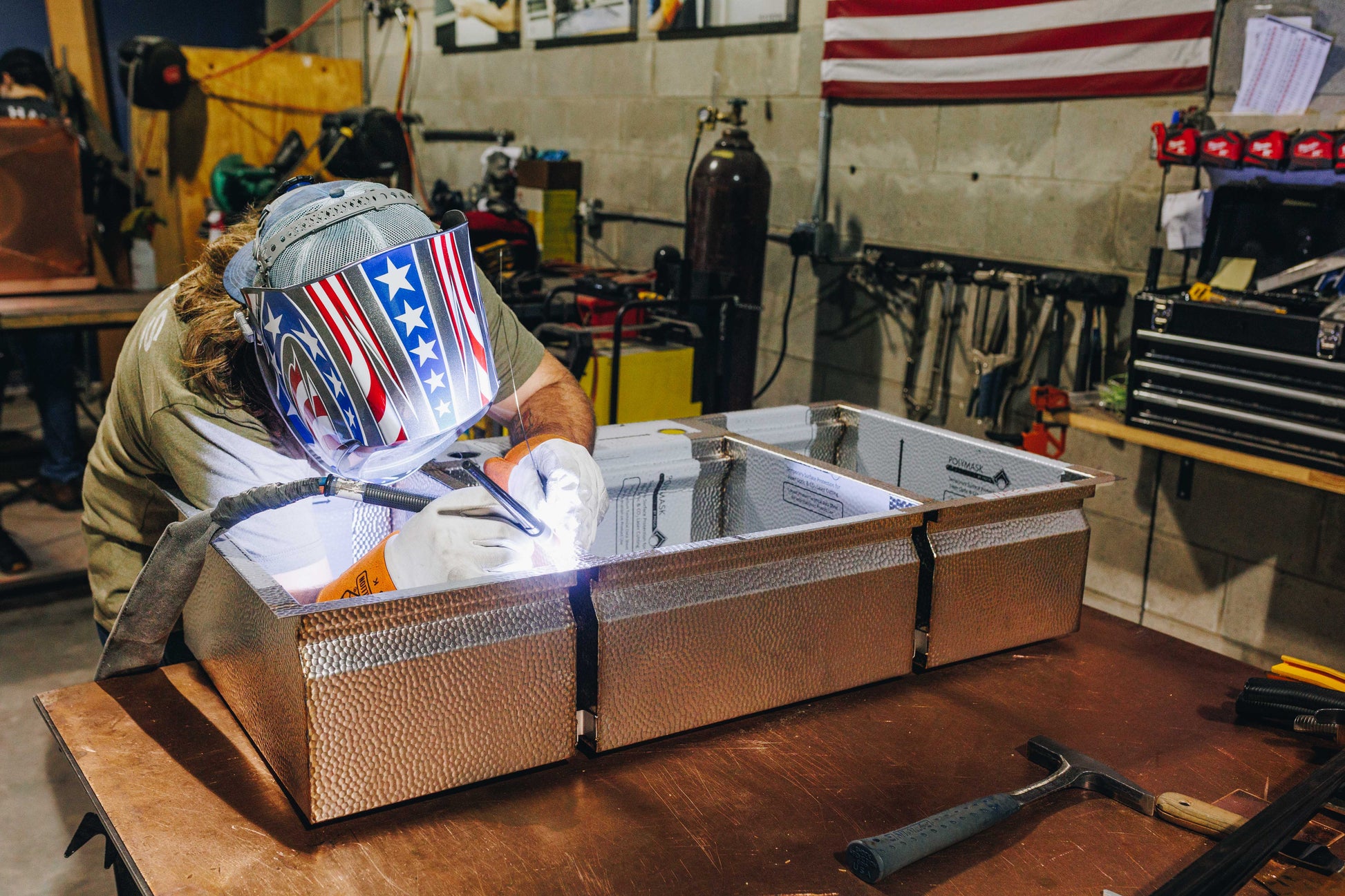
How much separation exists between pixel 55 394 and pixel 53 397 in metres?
0.01

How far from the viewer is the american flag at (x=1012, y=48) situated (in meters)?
2.65

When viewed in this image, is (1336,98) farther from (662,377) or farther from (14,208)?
(14,208)

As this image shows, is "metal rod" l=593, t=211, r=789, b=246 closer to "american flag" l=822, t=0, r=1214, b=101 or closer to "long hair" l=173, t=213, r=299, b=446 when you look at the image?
"american flag" l=822, t=0, r=1214, b=101

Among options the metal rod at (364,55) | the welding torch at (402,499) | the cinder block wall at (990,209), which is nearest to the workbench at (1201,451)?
the cinder block wall at (990,209)

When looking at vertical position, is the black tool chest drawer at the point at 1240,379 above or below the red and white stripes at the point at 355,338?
below

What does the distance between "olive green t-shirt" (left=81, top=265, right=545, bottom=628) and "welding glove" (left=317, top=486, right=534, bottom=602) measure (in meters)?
0.17

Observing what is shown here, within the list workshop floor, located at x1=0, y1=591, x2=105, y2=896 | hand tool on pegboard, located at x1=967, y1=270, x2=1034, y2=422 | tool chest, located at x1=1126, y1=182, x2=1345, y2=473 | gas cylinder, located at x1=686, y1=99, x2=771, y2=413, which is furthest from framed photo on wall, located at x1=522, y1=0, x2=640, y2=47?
workshop floor, located at x1=0, y1=591, x2=105, y2=896

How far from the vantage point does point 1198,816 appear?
0.97 m

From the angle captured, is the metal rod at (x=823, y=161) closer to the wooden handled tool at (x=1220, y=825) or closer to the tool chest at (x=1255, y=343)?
the tool chest at (x=1255, y=343)

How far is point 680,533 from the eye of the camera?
5.17ft

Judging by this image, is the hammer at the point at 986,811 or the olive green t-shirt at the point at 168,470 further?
the olive green t-shirt at the point at 168,470

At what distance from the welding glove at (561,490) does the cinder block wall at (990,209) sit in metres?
1.96

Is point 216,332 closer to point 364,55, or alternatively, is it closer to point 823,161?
point 823,161

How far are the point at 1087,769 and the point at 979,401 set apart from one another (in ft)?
6.93
